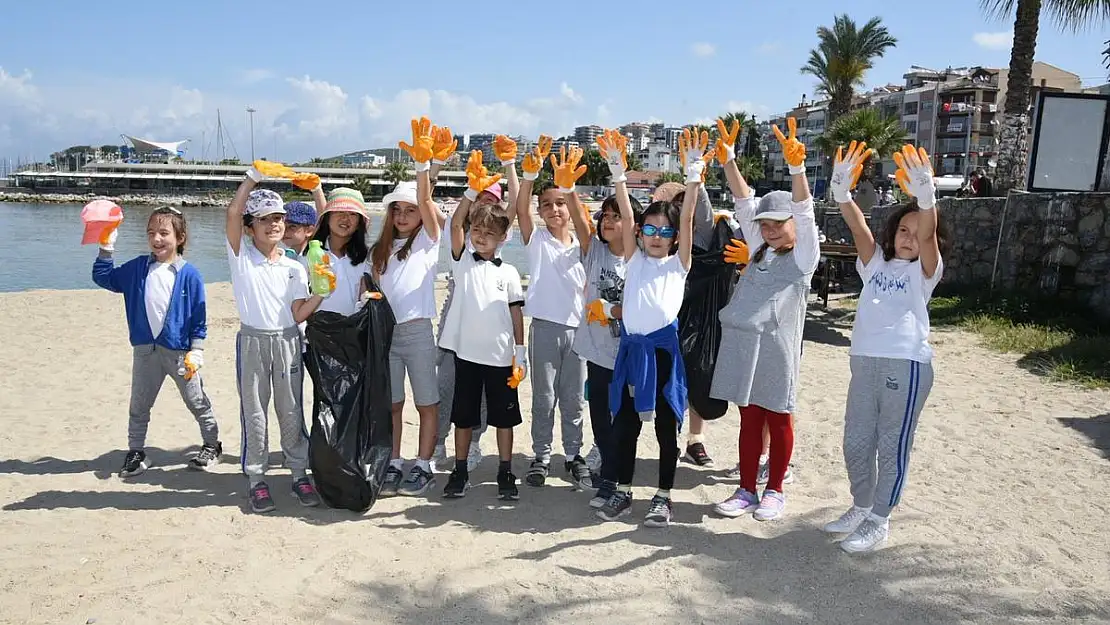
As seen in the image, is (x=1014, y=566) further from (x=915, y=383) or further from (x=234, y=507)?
(x=234, y=507)

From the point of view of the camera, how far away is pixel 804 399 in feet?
21.7

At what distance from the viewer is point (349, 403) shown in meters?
3.97

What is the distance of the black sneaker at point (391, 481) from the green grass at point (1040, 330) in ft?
20.3

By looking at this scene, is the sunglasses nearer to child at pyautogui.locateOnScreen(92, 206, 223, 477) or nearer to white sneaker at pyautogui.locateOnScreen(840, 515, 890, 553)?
white sneaker at pyautogui.locateOnScreen(840, 515, 890, 553)

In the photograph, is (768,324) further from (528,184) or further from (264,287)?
(264,287)

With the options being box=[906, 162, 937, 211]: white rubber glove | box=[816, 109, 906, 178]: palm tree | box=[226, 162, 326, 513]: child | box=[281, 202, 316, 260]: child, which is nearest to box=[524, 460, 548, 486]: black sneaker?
box=[226, 162, 326, 513]: child

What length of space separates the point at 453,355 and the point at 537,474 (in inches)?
34.1

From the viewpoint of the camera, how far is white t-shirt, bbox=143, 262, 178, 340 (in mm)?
4453

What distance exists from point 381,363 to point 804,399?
405 cm

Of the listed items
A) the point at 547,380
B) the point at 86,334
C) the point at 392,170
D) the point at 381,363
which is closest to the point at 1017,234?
the point at 547,380

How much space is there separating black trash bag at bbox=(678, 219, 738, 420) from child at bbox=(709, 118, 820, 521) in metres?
0.33

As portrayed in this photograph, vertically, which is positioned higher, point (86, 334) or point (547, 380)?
point (547, 380)

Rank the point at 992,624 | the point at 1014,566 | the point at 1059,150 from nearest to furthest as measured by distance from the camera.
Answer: the point at 992,624 < the point at 1014,566 < the point at 1059,150

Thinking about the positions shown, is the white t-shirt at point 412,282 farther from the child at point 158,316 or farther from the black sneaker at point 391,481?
the child at point 158,316
